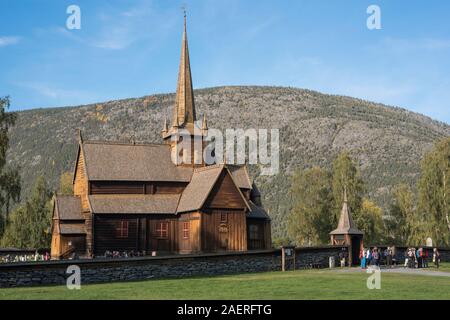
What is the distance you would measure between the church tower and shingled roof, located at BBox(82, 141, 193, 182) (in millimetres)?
1183

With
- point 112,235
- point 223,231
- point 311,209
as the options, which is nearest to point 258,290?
point 223,231

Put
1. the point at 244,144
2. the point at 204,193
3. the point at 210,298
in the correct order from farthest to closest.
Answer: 1. the point at 244,144
2. the point at 204,193
3. the point at 210,298

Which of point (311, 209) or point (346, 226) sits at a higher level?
point (311, 209)

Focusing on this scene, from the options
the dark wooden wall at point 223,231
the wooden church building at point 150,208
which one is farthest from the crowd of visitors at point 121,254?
the dark wooden wall at point 223,231

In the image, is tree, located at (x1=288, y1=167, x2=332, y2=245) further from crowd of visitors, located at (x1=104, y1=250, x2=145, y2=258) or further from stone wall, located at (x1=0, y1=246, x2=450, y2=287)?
stone wall, located at (x1=0, y1=246, x2=450, y2=287)

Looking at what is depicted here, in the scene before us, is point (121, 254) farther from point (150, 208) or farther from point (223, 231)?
point (223, 231)

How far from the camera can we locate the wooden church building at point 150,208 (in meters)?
49.0

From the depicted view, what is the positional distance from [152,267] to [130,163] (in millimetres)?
22109

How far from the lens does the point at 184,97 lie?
2392 inches

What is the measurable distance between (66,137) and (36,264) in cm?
16635

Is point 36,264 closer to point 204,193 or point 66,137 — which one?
point 204,193

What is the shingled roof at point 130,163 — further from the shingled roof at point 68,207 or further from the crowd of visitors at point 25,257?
the crowd of visitors at point 25,257

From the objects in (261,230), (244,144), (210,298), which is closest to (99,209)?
(261,230)
